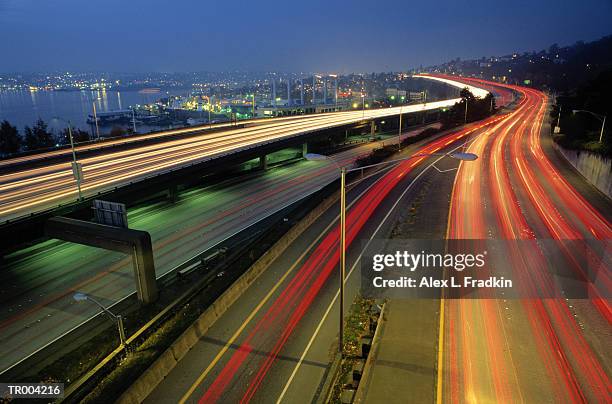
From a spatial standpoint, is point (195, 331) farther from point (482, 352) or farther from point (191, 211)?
point (191, 211)

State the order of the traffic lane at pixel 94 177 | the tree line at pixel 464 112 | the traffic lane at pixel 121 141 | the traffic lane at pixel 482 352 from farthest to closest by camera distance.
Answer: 1. the tree line at pixel 464 112
2. the traffic lane at pixel 121 141
3. the traffic lane at pixel 94 177
4. the traffic lane at pixel 482 352

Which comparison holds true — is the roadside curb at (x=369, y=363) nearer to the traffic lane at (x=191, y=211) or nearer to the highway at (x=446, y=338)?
the highway at (x=446, y=338)

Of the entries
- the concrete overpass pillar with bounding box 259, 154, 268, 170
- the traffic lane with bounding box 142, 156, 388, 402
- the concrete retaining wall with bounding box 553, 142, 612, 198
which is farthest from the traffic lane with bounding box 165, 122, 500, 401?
the concrete retaining wall with bounding box 553, 142, 612, 198

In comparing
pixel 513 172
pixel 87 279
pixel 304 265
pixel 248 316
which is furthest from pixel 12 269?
pixel 513 172

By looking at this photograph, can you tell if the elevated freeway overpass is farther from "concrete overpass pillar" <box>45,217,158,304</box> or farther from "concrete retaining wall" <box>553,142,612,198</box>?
"concrete retaining wall" <box>553,142,612,198</box>

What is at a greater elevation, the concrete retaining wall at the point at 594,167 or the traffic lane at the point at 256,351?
the concrete retaining wall at the point at 594,167

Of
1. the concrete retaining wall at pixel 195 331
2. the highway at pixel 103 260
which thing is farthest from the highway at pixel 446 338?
the highway at pixel 103 260

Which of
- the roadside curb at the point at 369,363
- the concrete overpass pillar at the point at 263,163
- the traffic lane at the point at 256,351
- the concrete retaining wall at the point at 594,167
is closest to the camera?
the roadside curb at the point at 369,363

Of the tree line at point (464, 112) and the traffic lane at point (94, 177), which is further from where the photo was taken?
the tree line at point (464, 112)
